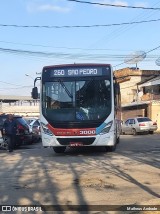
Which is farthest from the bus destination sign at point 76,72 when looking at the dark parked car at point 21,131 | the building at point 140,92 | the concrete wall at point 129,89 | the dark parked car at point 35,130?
the concrete wall at point 129,89

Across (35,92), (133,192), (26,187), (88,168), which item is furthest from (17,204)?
(35,92)

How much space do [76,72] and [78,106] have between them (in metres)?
1.37

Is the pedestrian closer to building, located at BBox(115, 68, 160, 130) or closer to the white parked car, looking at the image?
the white parked car

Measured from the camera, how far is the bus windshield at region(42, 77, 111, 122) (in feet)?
53.0

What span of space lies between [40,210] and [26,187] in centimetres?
230

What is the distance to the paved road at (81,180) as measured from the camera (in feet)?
27.4

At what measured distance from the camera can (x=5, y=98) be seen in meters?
90.0

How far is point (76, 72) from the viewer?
16594 mm

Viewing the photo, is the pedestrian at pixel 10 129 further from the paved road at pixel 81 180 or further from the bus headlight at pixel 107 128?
the bus headlight at pixel 107 128

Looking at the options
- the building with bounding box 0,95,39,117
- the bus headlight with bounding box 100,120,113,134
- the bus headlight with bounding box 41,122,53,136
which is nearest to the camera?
the bus headlight with bounding box 100,120,113,134

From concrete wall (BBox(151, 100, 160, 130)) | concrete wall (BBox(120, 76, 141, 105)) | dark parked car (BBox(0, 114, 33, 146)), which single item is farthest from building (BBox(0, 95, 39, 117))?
dark parked car (BBox(0, 114, 33, 146))

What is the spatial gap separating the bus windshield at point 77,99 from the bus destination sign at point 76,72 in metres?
0.21

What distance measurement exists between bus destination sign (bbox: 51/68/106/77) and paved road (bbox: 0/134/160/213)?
10.7ft

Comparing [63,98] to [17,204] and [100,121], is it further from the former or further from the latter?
[17,204]
